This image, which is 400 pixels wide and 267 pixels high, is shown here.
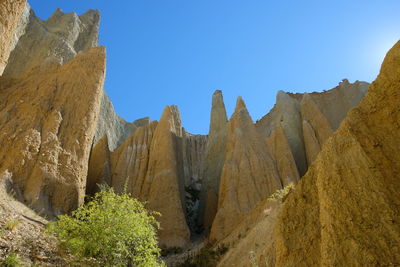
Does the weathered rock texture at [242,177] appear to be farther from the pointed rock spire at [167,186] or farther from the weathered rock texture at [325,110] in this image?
the weathered rock texture at [325,110]

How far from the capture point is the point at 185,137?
47.8 metres

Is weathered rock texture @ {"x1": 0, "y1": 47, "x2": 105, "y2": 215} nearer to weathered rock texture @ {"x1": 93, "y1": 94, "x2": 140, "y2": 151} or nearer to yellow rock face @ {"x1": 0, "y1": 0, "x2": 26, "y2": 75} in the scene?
yellow rock face @ {"x1": 0, "y1": 0, "x2": 26, "y2": 75}

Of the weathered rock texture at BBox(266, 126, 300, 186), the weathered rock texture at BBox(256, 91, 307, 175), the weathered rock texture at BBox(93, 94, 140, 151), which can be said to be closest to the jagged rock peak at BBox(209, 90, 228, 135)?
the weathered rock texture at BBox(256, 91, 307, 175)

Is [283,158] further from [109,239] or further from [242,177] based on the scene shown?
[109,239]

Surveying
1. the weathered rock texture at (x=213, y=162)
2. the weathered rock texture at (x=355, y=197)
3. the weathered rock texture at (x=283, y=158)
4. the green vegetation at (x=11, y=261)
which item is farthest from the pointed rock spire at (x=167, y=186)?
the weathered rock texture at (x=355, y=197)

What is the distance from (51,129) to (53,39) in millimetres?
23828

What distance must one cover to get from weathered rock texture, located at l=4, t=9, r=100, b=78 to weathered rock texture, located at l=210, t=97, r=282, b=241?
16868 millimetres

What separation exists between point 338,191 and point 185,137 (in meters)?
42.2

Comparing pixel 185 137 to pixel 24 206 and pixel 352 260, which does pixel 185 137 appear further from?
pixel 352 260

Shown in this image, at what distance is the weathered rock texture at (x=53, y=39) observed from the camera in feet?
113

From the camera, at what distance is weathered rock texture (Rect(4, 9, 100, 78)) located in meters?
34.6

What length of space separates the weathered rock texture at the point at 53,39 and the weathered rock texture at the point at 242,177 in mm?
16868

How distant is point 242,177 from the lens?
24.5 metres

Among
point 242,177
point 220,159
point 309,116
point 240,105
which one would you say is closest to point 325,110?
point 309,116
